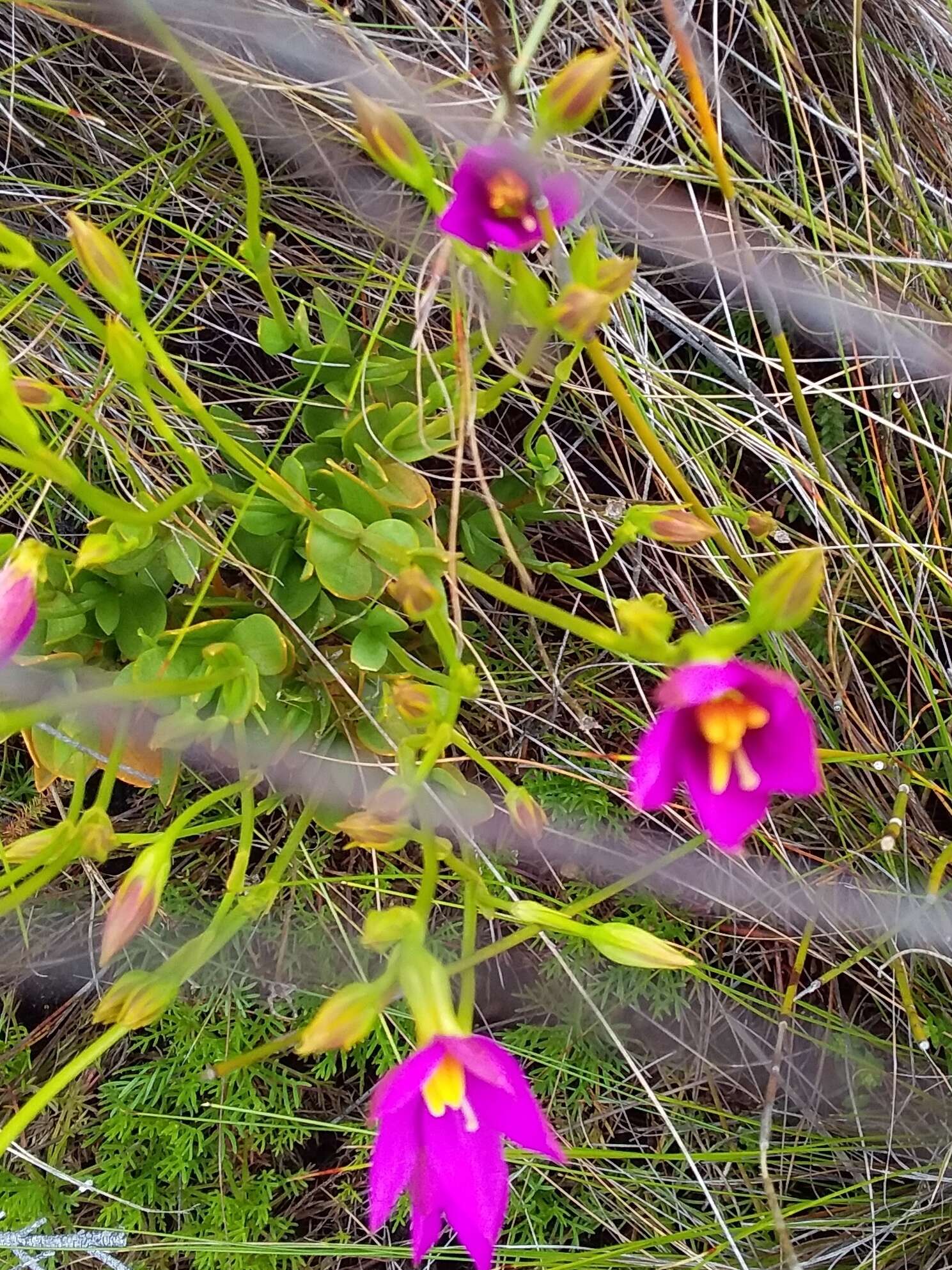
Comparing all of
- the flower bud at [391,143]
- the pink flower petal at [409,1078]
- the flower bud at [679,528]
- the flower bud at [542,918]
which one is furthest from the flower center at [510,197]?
the pink flower petal at [409,1078]

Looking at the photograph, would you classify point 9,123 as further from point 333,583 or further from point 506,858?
point 506,858

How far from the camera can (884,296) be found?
149 cm

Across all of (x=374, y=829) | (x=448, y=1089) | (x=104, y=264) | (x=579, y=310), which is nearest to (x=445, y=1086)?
(x=448, y=1089)

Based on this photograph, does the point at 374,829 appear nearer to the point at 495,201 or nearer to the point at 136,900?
the point at 136,900

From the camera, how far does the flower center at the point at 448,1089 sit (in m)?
0.81

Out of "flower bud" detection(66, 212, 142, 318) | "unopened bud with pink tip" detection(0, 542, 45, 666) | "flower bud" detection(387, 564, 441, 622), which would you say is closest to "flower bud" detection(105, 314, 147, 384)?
"flower bud" detection(66, 212, 142, 318)

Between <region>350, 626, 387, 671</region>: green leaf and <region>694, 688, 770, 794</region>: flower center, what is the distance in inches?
17.4

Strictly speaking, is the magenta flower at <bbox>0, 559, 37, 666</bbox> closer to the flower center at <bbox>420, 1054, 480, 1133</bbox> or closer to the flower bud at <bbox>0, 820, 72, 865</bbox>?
the flower bud at <bbox>0, 820, 72, 865</bbox>

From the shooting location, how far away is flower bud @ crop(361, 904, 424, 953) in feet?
2.81

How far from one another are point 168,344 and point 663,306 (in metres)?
0.72

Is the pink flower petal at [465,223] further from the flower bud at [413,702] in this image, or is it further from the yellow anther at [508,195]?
the flower bud at [413,702]

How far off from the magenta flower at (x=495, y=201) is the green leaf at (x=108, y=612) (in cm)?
58

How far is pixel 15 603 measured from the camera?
0.89m

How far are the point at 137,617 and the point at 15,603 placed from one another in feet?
1.19
